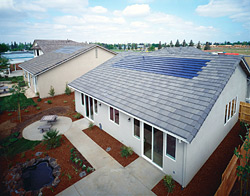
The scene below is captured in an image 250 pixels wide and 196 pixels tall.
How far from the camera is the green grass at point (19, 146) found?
9164 millimetres

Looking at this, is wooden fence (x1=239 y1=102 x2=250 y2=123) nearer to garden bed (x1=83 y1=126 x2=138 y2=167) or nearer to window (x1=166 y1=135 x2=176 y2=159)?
window (x1=166 y1=135 x2=176 y2=159)

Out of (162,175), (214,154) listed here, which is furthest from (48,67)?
(214,154)

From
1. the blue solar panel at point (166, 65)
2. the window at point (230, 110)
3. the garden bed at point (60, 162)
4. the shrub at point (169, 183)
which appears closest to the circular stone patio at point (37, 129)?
the garden bed at point (60, 162)

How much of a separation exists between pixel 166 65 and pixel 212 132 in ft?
17.8

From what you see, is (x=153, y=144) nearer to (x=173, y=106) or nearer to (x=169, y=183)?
(x=169, y=183)

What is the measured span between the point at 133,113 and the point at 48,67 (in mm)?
15372

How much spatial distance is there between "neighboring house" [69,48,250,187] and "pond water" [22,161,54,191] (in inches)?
168

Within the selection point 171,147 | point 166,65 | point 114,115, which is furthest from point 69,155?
point 166,65

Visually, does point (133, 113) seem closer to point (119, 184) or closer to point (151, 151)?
point (151, 151)

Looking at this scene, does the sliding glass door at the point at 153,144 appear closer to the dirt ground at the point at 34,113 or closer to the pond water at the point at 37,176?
the pond water at the point at 37,176

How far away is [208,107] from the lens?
658 centimetres

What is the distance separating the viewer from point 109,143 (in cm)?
987

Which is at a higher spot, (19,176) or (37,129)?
(37,129)

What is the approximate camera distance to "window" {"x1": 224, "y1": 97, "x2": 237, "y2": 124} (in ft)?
32.2
